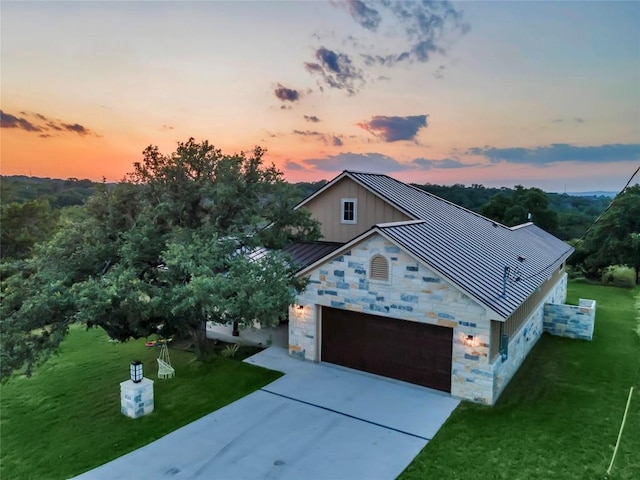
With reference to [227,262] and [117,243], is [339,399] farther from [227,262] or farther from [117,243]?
[117,243]

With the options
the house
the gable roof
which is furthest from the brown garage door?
the gable roof

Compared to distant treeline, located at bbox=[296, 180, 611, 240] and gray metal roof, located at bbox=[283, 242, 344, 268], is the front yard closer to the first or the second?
gray metal roof, located at bbox=[283, 242, 344, 268]

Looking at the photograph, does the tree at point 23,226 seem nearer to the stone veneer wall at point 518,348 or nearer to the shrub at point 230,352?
the shrub at point 230,352

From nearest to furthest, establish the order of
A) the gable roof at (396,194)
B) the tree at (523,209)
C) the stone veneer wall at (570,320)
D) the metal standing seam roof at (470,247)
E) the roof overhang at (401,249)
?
1. the roof overhang at (401,249)
2. the metal standing seam roof at (470,247)
3. the gable roof at (396,194)
4. the stone veneer wall at (570,320)
5. the tree at (523,209)

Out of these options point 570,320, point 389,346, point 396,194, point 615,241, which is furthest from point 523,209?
point 389,346

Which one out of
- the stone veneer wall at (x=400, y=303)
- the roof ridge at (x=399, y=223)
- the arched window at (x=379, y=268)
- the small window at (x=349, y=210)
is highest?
the small window at (x=349, y=210)

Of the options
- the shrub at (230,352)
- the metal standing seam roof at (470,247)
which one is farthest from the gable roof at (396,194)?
the shrub at (230,352)
